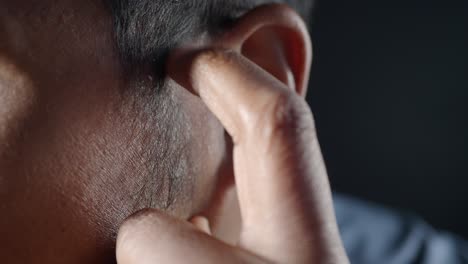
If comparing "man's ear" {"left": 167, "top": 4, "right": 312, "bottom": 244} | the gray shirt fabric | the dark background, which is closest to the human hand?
"man's ear" {"left": 167, "top": 4, "right": 312, "bottom": 244}

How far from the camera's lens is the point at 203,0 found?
0.57 meters

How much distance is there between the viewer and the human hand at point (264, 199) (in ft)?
1.37

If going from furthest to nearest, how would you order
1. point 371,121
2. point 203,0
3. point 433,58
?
1. point 371,121
2. point 433,58
3. point 203,0

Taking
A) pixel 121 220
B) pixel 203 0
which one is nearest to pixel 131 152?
pixel 121 220

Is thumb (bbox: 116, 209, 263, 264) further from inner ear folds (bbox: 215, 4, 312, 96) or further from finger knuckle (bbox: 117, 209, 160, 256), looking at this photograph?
inner ear folds (bbox: 215, 4, 312, 96)

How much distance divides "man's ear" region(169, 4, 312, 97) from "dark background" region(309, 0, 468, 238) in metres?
0.83

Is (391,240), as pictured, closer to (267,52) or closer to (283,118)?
(267,52)

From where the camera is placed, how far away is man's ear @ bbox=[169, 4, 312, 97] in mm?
600

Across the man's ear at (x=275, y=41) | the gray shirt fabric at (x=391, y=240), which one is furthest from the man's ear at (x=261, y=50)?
the gray shirt fabric at (x=391, y=240)

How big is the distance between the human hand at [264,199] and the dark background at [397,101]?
40.7 inches

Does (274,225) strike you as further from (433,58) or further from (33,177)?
(433,58)

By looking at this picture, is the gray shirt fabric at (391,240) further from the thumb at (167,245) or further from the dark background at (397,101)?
the thumb at (167,245)

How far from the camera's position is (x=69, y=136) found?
450 mm

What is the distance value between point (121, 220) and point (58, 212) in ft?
0.20
